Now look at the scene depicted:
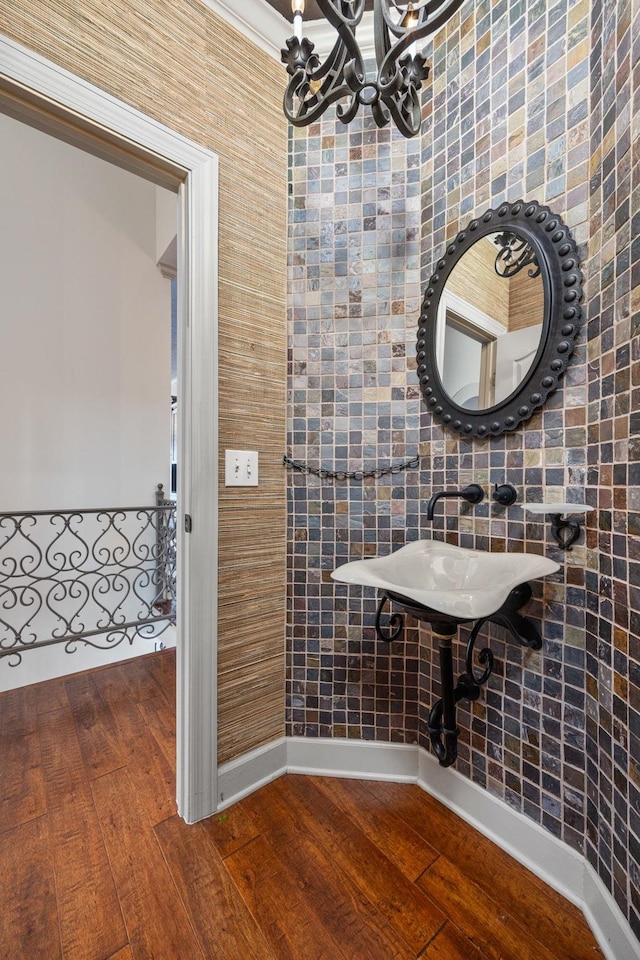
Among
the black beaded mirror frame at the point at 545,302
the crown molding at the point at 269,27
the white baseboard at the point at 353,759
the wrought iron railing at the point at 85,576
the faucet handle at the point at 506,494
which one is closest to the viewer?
the black beaded mirror frame at the point at 545,302

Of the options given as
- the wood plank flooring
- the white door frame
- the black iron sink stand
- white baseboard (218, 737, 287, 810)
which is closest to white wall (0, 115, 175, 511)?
Answer: the wood plank flooring

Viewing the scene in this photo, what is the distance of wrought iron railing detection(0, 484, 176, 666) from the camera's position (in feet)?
8.18

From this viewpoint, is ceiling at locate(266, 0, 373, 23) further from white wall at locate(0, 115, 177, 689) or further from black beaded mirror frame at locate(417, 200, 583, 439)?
white wall at locate(0, 115, 177, 689)

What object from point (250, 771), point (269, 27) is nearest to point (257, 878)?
point (250, 771)

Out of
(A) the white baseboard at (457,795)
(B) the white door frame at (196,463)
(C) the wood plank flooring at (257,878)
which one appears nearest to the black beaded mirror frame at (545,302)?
(B) the white door frame at (196,463)

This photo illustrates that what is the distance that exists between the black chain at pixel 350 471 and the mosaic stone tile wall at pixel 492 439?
0.9 inches

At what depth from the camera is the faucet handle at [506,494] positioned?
116 centimetres

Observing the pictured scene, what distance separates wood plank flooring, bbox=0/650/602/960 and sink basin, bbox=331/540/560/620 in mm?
758

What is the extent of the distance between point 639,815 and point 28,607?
3157 millimetres

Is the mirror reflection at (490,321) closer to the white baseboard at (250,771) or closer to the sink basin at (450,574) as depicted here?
the sink basin at (450,574)

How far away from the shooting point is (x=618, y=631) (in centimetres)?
88

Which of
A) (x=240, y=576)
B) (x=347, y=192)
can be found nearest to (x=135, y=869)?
(x=240, y=576)

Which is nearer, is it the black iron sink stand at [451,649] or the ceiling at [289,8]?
the black iron sink stand at [451,649]

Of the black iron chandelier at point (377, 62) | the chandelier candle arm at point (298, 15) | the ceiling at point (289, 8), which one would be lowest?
the black iron chandelier at point (377, 62)
